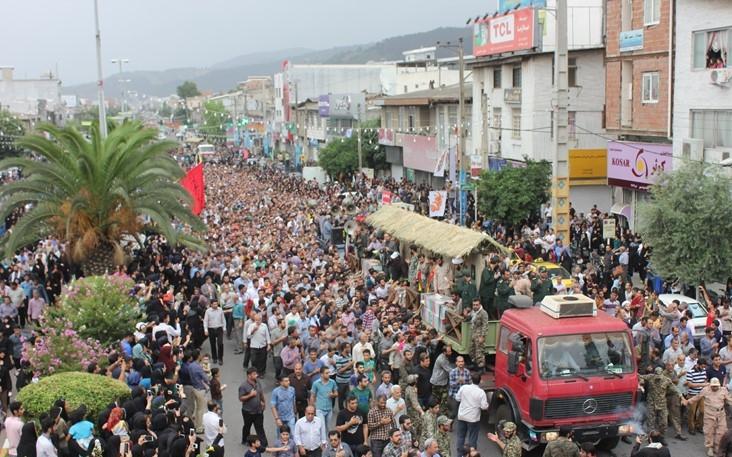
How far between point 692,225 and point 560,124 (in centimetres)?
384

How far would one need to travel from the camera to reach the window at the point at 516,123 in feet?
132

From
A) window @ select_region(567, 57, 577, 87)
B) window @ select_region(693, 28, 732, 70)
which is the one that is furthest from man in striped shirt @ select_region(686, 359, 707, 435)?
window @ select_region(567, 57, 577, 87)

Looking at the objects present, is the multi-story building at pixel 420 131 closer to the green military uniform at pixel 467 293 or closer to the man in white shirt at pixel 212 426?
the green military uniform at pixel 467 293

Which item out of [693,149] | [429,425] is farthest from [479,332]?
[693,149]

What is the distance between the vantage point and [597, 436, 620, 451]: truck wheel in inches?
499

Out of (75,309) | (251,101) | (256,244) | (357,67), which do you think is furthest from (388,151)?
(251,101)

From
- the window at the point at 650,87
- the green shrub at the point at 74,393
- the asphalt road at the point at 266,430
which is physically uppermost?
the window at the point at 650,87

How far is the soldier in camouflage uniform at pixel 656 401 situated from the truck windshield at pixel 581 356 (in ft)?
4.67

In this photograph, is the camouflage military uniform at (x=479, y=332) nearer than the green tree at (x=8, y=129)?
Yes

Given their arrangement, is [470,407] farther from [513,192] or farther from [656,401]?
[513,192]

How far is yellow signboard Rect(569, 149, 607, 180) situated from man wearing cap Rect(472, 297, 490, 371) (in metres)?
22.3

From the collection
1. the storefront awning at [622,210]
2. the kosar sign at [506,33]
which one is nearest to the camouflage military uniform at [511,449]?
the storefront awning at [622,210]

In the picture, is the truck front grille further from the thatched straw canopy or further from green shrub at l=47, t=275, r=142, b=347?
green shrub at l=47, t=275, r=142, b=347

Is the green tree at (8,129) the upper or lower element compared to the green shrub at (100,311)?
upper
